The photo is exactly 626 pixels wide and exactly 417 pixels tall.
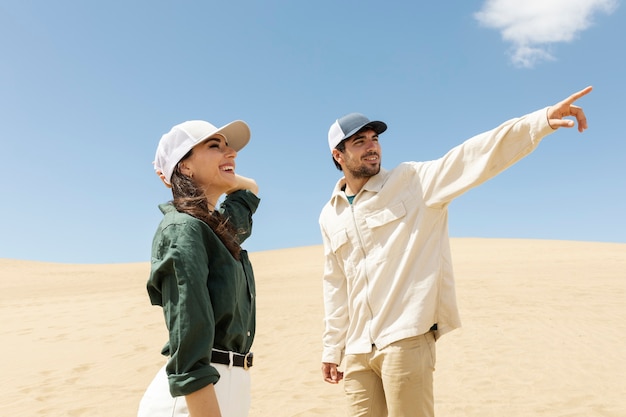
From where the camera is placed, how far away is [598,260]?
2211cm

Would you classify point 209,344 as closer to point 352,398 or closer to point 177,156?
point 177,156

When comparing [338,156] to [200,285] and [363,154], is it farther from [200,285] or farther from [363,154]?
[200,285]

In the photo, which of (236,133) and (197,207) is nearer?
(197,207)

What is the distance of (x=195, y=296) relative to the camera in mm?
1533

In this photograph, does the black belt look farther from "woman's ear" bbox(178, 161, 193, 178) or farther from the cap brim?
the cap brim

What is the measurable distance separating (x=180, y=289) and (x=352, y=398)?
77.9 inches

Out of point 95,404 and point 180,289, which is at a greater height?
point 180,289

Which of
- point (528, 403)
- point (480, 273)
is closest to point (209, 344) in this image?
point (528, 403)

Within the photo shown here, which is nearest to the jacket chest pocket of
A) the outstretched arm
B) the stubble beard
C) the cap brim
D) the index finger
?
the stubble beard

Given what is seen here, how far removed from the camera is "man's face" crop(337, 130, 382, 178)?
10.9 feet

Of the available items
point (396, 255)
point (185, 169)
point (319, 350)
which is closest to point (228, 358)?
point (185, 169)

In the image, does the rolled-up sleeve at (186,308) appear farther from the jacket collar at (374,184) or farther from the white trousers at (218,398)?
the jacket collar at (374,184)

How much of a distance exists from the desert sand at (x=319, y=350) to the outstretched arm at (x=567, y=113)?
4.75m

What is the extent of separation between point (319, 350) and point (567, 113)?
8.12 meters
